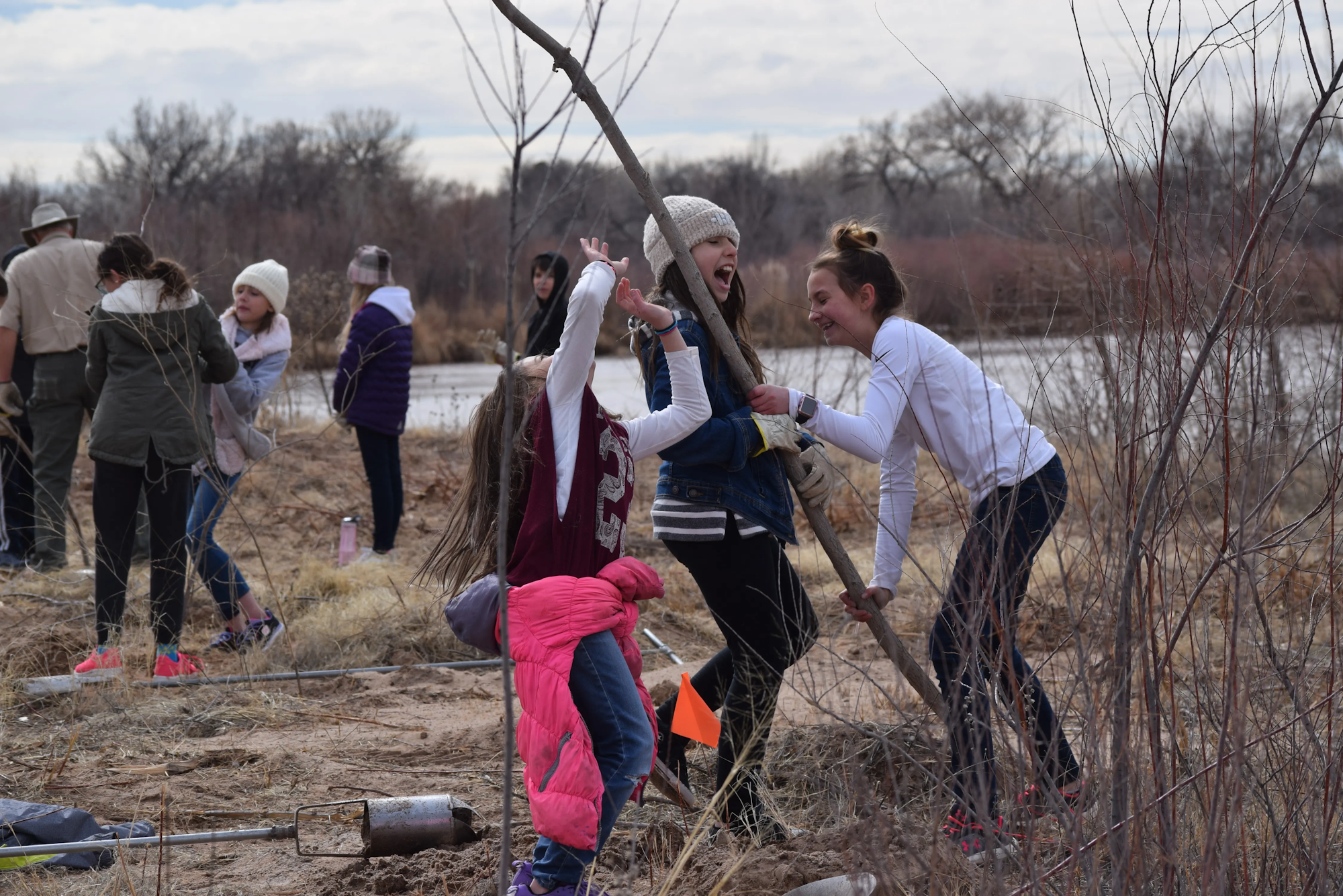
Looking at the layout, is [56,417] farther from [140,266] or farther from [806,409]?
[806,409]

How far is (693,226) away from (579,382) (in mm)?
613

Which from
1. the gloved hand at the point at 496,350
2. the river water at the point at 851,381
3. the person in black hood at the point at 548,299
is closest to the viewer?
the gloved hand at the point at 496,350

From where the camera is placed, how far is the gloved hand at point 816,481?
2.80 m

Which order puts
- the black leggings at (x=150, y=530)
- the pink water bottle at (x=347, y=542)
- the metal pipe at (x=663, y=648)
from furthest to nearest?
the pink water bottle at (x=347, y=542)
the metal pipe at (x=663, y=648)
the black leggings at (x=150, y=530)

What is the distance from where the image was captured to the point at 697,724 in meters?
2.93

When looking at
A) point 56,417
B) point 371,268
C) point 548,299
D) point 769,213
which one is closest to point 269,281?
point 371,268

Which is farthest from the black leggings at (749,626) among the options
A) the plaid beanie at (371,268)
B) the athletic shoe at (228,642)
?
the plaid beanie at (371,268)

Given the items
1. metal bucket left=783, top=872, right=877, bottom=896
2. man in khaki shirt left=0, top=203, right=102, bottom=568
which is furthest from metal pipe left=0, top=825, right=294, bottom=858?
man in khaki shirt left=0, top=203, right=102, bottom=568

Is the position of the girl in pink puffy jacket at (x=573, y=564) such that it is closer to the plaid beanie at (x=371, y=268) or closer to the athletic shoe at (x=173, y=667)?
the athletic shoe at (x=173, y=667)

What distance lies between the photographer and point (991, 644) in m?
2.28

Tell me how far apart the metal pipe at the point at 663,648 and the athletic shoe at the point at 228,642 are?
1847 millimetres

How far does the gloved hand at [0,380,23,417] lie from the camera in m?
6.37

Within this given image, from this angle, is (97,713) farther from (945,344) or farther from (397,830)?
(945,344)

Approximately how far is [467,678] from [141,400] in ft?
5.75
